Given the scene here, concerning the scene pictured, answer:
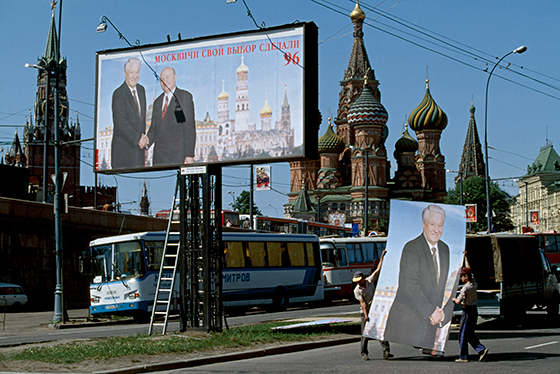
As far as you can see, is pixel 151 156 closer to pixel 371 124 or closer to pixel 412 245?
pixel 412 245

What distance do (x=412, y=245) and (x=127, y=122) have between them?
786 centimetres

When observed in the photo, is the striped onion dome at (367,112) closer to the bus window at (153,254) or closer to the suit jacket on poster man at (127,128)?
the bus window at (153,254)

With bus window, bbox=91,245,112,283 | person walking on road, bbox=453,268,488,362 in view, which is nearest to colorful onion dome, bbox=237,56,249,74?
person walking on road, bbox=453,268,488,362

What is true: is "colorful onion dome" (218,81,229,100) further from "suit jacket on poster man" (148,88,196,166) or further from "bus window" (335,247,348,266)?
"bus window" (335,247,348,266)

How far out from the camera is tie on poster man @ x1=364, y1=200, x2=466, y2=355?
12.2 m

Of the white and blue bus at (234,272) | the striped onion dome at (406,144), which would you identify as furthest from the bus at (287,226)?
the striped onion dome at (406,144)

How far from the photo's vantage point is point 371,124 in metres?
110

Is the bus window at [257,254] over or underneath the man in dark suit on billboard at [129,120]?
underneath

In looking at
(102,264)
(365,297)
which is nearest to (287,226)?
(102,264)

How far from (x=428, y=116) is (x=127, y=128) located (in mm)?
108844

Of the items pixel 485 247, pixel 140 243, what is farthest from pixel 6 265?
pixel 485 247

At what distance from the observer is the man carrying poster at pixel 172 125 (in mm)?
16469

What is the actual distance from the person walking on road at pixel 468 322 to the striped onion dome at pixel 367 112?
98.1 m

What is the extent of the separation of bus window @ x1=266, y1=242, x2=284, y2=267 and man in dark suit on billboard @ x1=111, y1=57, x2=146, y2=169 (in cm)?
1129
